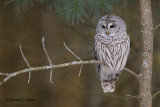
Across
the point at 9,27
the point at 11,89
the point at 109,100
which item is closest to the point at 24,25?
the point at 9,27

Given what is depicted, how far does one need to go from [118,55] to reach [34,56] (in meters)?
3.99

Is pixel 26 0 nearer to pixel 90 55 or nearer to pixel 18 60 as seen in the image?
pixel 90 55

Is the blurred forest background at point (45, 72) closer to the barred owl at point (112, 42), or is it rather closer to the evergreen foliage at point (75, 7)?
the barred owl at point (112, 42)

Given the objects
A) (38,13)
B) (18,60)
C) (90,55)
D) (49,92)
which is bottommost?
(49,92)

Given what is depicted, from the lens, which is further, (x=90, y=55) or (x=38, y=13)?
(x=38, y=13)

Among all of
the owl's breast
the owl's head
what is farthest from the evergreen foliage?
the owl's breast

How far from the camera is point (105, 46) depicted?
4805 mm

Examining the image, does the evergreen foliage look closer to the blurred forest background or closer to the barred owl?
the barred owl

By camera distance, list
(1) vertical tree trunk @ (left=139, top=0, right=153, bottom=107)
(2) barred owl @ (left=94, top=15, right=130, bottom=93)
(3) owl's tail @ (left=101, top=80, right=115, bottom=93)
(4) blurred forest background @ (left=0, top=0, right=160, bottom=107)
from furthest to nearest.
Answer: (4) blurred forest background @ (left=0, top=0, right=160, bottom=107)
(3) owl's tail @ (left=101, top=80, right=115, bottom=93)
(2) barred owl @ (left=94, top=15, right=130, bottom=93)
(1) vertical tree trunk @ (left=139, top=0, right=153, bottom=107)

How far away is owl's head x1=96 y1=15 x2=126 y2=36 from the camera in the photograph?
4.84 m

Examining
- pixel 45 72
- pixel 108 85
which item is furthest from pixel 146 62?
pixel 45 72

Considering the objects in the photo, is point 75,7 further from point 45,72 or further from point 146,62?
point 45,72

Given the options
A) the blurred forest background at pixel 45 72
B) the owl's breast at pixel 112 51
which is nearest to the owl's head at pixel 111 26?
the owl's breast at pixel 112 51

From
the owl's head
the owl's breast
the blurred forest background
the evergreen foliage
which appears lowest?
the blurred forest background
